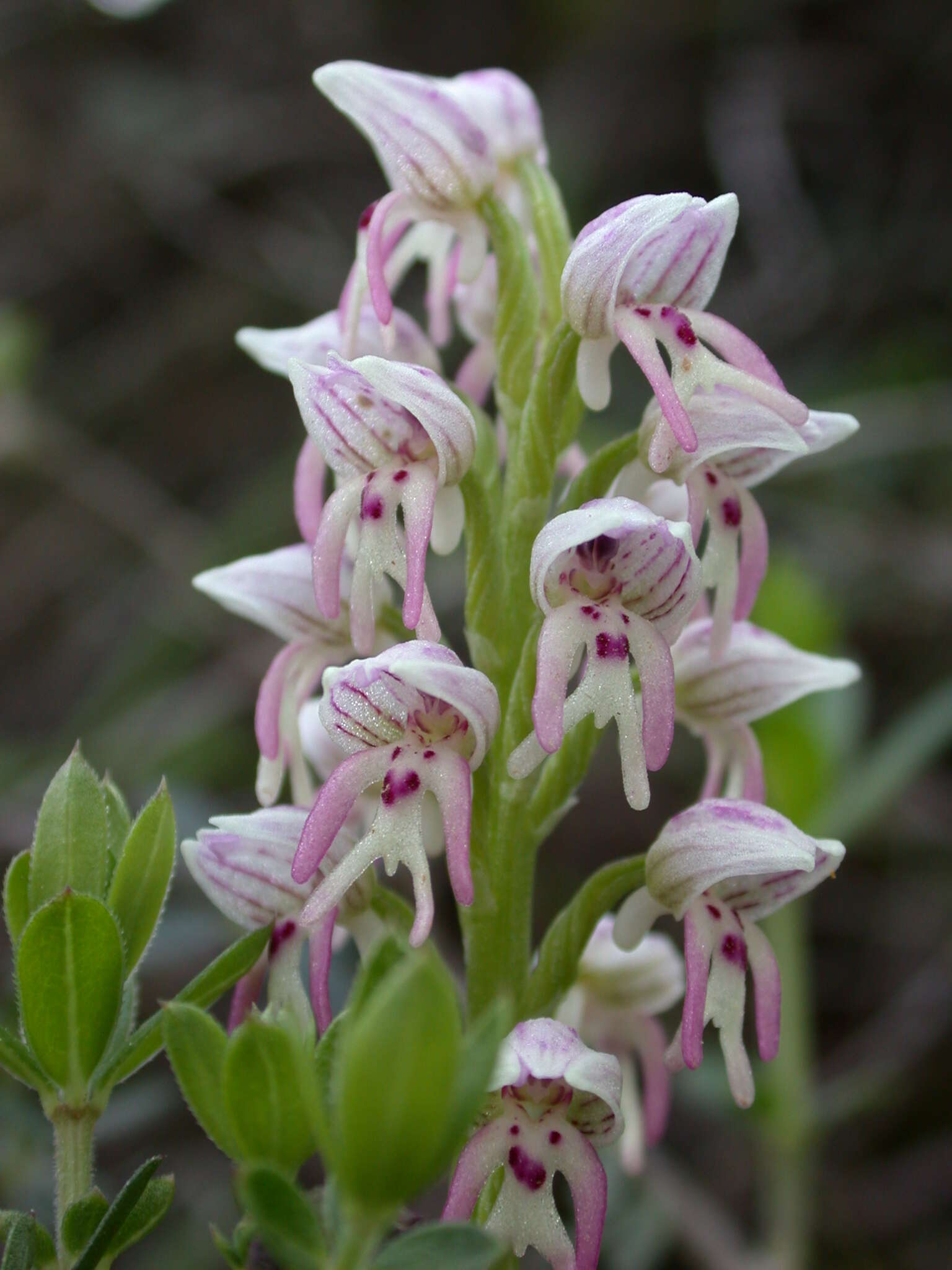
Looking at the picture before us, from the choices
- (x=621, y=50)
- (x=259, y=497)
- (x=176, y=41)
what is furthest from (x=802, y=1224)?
(x=176, y=41)

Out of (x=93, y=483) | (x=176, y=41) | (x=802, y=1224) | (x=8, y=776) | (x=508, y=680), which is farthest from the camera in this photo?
(x=176, y=41)

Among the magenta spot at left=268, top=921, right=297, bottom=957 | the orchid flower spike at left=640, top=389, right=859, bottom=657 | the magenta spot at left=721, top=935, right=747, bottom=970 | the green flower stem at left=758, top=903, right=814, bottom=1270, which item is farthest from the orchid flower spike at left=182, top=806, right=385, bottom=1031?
the green flower stem at left=758, top=903, right=814, bottom=1270

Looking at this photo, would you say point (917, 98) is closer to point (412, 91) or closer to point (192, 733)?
point (192, 733)

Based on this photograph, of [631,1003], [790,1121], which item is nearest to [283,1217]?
[631,1003]

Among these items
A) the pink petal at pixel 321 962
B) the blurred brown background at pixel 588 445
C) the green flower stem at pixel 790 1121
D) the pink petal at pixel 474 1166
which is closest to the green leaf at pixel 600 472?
the pink petal at pixel 321 962

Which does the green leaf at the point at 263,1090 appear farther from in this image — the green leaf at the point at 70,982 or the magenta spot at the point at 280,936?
the magenta spot at the point at 280,936

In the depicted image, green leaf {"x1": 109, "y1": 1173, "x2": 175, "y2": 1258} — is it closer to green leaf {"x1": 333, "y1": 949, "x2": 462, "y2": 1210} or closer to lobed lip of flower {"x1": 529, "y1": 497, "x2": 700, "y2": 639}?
green leaf {"x1": 333, "y1": 949, "x2": 462, "y2": 1210}
